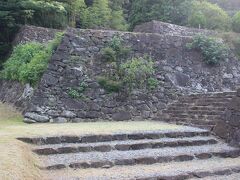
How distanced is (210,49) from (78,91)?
4679 mm

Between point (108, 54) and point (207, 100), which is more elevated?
point (108, 54)

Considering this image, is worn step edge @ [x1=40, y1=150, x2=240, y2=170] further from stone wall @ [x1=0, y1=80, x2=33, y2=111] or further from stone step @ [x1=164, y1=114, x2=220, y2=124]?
stone wall @ [x1=0, y1=80, x2=33, y2=111]

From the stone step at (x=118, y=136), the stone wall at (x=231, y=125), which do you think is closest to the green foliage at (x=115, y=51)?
the stone step at (x=118, y=136)

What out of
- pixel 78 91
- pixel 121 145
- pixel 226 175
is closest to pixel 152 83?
pixel 78 91

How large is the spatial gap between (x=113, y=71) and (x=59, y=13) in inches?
256

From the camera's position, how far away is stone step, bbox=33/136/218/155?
6.45 metres

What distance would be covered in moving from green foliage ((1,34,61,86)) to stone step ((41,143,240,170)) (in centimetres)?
438

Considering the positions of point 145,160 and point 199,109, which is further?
point 199,109

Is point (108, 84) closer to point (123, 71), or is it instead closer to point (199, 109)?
point (123, 71)

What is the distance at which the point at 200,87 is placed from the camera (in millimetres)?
11742

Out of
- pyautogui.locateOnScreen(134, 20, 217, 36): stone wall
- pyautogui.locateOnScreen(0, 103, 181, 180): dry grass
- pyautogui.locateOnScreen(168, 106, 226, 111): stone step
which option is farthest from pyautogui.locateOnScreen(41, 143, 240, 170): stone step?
pyautogui.locateOnScreen(134, 20, 217, 36): stone wall

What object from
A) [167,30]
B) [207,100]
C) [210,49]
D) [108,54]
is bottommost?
[207,100]

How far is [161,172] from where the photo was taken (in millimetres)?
5883

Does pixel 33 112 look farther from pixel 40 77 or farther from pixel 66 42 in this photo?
pixel 66 42
